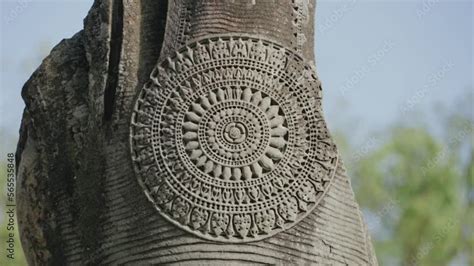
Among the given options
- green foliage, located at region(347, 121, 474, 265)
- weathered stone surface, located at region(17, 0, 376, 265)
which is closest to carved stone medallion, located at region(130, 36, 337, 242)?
weathered stone surface, located at region(17, 0, 376, 265)

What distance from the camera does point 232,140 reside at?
7.31m

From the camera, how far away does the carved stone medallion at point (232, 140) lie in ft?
23.7

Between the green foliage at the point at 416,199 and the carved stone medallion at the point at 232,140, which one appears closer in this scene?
the carved stone medallion at the point at 232,140

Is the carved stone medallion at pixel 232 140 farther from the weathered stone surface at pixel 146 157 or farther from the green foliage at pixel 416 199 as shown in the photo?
the green foliage at pixel 416 199

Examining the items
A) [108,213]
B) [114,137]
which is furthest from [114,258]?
[114,137]

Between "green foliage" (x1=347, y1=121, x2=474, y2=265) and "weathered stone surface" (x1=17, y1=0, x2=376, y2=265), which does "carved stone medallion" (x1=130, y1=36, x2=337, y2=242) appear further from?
"green foliage" (x1=347, y1=121, x2=474, y2=265)

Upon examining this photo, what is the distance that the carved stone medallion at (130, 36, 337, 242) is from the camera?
284 inches

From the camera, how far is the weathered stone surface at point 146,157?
7.19m

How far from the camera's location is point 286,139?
24.2 feet

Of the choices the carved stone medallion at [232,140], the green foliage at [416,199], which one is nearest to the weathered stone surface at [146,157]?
the carved stone medallion at [232,140]

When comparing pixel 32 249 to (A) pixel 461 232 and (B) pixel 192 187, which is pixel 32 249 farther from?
(A) pixel 461 232

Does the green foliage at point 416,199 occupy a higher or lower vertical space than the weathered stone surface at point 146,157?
higher

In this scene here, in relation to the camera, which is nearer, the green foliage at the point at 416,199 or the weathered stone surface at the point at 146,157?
the weathered stone surface at the point at 146,157

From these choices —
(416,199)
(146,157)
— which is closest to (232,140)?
(146,157)
